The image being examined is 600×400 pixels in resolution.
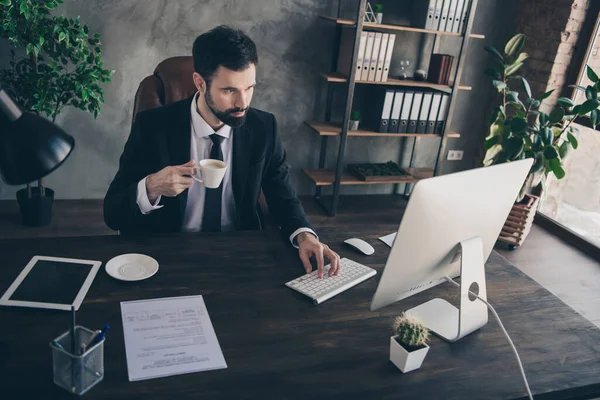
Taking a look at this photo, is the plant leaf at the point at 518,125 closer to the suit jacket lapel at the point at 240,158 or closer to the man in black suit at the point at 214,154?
the man in black suit at the point at 214,154

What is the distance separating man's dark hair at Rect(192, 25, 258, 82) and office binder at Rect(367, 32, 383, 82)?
181 centimetres

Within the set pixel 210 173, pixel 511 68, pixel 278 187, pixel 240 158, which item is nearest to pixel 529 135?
pixel 511 68

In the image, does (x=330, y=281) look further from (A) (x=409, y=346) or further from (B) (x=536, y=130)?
(B) (x=536, y=130)

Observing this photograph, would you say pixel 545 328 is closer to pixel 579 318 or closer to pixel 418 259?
pixel 579 318

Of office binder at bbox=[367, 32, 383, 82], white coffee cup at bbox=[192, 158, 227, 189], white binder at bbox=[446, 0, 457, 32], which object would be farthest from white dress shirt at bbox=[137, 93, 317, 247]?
white binder at bbox=[446, 0, 457, 32]

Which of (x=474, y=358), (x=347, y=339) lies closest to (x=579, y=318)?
(x=474, y=358)

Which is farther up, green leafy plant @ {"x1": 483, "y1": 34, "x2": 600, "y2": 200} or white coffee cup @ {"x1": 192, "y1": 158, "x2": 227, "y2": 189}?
white coffee cup @ {"x1": 192, "y1": 158, "x2": 227, "y2": 189}

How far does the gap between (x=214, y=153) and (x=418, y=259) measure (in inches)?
35.7

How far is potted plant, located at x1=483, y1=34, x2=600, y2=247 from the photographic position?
3078mm

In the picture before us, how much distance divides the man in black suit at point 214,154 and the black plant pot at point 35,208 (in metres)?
1.54

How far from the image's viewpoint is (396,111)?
3584mm

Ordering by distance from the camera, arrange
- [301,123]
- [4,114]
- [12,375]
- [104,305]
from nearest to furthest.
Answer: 1. [4,114]
2. [12,375]
3. [104,305]
4. [301,123]

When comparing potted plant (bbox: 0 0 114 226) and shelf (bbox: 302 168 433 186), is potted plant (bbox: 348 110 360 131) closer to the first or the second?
shelf (bbox: 302 168 433 186)

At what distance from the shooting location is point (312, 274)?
4.62 ft
